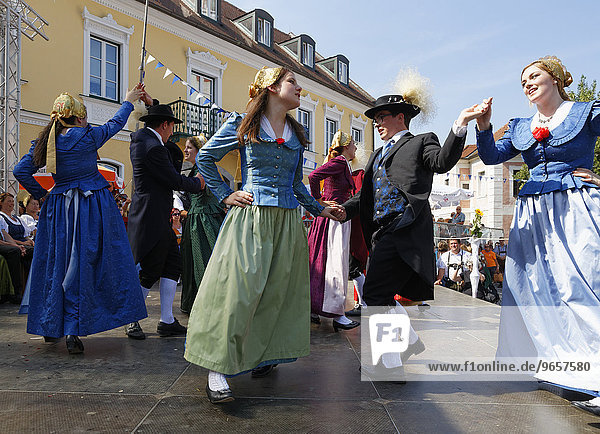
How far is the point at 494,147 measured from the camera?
3139 millimetres

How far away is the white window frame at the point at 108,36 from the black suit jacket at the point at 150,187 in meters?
11.0

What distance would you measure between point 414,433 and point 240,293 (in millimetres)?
1074

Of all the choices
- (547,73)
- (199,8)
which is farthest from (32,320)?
(199,8)

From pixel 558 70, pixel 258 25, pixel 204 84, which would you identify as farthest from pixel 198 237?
pixel 258 25

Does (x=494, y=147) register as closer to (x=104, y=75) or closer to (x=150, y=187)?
(x=150, y=187)

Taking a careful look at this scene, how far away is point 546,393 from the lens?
2.91 m

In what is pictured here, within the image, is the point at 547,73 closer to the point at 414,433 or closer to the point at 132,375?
the point at 414,433

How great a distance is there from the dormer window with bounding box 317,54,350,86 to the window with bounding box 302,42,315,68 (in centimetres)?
186

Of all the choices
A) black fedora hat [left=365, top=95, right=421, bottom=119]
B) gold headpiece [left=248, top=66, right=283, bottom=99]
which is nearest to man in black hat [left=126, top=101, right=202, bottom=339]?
gold headpiece [left=248, top=66, right=283, bottom=99]

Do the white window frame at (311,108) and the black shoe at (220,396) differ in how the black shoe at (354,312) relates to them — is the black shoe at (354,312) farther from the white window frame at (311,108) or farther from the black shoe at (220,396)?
the white window frame at (311,108)

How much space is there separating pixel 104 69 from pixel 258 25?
9087 mm

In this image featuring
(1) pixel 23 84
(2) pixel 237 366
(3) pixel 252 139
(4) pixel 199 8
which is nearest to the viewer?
(2) pixel 237 366

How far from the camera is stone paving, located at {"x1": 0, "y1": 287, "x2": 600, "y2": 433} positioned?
233cm

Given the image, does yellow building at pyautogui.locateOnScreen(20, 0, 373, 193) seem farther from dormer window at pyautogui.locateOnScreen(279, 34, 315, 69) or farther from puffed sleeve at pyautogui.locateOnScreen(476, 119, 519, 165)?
puffed sleeve at pyautogui.locateOnScreen(476, 119, 519, 165)
